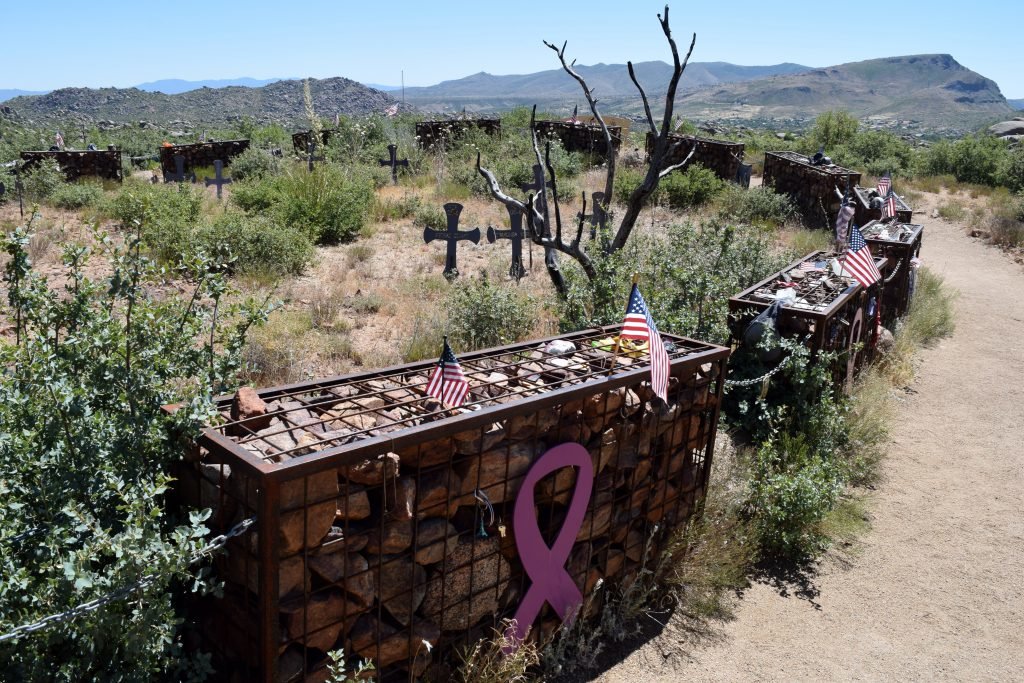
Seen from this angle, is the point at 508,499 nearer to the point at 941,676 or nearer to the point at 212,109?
the point at 941,676

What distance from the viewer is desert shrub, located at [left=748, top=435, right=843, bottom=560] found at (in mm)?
5223

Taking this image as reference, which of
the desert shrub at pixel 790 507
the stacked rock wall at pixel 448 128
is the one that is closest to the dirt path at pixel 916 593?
Result: the desert shrub at pixel 790 507

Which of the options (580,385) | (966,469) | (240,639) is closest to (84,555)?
(240,639)

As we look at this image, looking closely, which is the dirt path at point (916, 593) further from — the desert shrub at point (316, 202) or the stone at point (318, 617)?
the desert shrub at point (316, 202)

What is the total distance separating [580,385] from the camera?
12.2 feet

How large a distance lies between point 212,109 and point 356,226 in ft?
268

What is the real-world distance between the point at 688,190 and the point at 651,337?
1446cm

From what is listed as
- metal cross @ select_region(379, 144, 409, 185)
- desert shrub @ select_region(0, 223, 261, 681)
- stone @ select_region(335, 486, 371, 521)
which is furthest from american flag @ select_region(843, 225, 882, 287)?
metal cross @ select_region(379, 144, 409, 185)

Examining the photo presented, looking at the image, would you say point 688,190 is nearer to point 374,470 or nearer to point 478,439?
point 478,439

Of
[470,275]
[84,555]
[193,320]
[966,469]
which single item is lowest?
[966,469]

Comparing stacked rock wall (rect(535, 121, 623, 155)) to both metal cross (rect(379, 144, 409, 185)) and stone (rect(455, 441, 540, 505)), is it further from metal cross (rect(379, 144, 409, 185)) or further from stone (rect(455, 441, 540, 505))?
stone (rect(455, 441, 540, 505))

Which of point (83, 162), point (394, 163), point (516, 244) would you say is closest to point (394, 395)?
point (516, 244)

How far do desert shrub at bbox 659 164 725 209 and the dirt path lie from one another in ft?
31.8

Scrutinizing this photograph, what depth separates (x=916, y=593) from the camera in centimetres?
506
